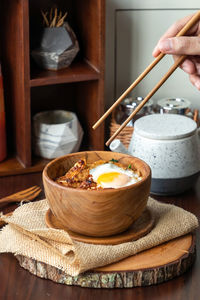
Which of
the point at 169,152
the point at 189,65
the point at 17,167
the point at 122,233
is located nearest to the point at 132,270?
the point at 122,233

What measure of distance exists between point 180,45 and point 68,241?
1.48ft

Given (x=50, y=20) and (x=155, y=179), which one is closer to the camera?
(x=155, y=179)

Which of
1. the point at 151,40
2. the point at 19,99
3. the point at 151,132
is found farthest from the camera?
the point at 151,40

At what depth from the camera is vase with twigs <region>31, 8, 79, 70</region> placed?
1.60 meters

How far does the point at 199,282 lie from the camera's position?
106 centimetres

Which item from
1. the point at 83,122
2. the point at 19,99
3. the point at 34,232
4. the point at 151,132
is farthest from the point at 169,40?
the point at 83,122

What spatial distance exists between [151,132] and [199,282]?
428 millimetres

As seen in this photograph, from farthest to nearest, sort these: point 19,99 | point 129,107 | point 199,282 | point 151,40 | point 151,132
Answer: point 151,40, point 129,107, point 19,99, point 151,132, point 199,282

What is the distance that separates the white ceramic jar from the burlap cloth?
0.50 feet

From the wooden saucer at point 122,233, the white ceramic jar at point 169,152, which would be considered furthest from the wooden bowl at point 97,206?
the white ceramic jar at point 169,152

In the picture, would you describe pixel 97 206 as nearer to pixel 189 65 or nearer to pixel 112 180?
pixel 112 180

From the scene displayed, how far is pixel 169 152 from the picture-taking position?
1349 mm

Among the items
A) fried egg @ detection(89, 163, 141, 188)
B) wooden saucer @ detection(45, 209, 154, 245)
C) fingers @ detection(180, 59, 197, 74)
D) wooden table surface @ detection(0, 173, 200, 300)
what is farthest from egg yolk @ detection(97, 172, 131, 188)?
fingers @ detection(180, 59, 197, 74)

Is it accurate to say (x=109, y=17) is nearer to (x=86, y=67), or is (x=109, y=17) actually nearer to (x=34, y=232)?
(x=86, y=67)
